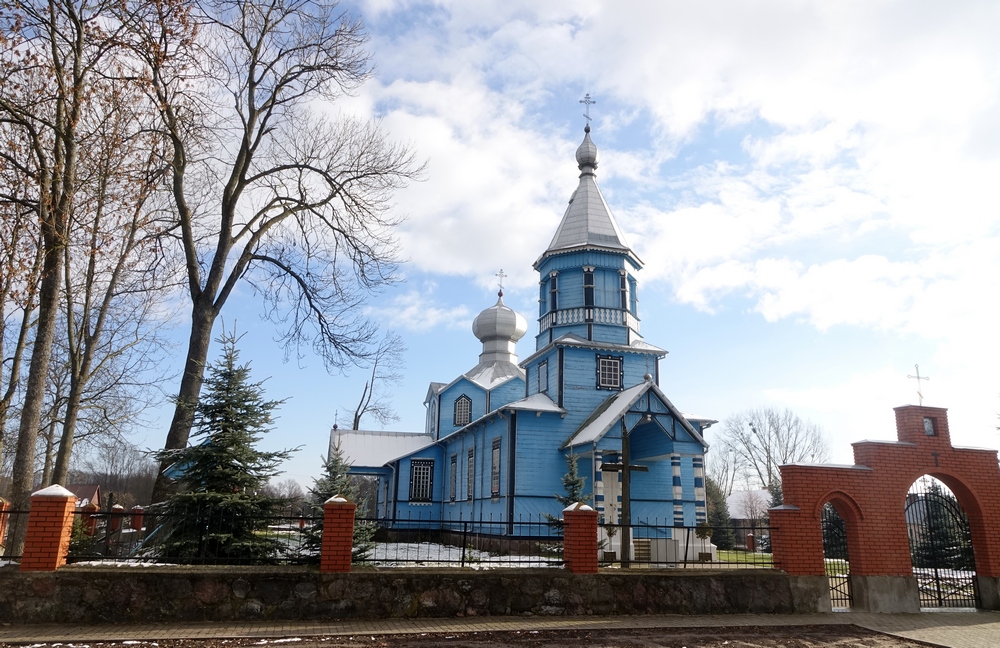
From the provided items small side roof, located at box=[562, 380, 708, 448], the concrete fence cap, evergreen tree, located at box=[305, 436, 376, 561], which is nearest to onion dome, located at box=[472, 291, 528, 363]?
small side roof, located at box=[562, 380, 708, 448]

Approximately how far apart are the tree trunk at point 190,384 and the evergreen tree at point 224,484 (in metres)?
0.90

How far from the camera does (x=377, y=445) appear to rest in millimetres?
31344

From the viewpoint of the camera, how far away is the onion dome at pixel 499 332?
3241 centimetres

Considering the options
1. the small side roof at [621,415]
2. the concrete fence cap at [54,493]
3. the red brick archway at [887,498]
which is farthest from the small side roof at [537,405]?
the concrete fence cap at [54,493]

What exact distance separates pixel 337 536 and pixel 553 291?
14.2 metres

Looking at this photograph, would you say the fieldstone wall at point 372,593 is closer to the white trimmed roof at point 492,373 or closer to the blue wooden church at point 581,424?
the blue wooden church at point 581,424

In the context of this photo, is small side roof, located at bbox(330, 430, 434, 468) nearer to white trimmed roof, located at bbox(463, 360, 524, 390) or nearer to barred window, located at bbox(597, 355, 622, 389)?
white trimmed roof, located at bbox(463, 360, 524, 390)

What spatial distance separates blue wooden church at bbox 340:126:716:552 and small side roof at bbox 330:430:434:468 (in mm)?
2647

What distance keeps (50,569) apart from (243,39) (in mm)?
10193

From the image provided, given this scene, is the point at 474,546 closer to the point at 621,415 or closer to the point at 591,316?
the point at 621,415

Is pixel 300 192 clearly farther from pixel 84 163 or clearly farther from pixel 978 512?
pixel 978 512

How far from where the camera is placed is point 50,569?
8.33 metres

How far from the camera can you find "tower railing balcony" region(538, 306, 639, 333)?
21516 mm

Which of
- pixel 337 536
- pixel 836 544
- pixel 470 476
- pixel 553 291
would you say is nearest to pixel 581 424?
pixel 553 291
